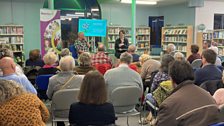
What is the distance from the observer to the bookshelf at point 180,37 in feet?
40.1

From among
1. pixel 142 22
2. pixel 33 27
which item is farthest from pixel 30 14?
pixel 142 22

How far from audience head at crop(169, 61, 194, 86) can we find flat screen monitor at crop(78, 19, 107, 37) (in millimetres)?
8644

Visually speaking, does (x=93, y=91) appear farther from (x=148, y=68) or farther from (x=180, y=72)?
(x=148, y=68)

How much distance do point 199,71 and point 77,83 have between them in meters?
1.89

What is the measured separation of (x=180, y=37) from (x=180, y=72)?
1079 cm

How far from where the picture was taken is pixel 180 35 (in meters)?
12.7

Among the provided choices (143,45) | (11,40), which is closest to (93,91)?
(11,40)

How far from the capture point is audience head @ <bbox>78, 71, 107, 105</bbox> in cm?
269

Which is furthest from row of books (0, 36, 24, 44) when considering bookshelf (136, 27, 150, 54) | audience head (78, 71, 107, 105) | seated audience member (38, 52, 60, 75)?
audience head (78, 71, 107, 105)

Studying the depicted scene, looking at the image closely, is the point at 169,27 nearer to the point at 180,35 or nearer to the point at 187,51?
the point at 180,35

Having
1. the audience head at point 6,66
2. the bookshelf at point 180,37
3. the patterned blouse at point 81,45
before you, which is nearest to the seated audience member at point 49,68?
the audience head at point 6,66

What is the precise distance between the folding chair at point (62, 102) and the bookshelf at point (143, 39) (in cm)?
1041

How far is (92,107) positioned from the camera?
8.79 feet

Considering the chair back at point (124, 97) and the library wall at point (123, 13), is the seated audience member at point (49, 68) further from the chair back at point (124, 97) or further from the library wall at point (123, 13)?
the library wall at point (123, 13)
